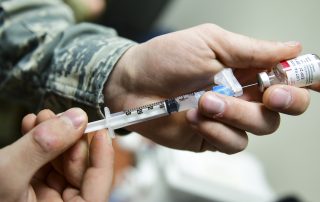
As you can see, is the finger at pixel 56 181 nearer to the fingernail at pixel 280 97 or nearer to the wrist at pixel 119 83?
the wrist at pixel 119 83

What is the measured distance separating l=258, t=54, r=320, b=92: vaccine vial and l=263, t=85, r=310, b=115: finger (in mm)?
15

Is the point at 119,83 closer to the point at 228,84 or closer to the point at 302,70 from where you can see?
the point at 228,84

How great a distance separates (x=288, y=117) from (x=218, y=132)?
1089 mm

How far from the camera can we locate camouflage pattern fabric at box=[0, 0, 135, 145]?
0.77 m

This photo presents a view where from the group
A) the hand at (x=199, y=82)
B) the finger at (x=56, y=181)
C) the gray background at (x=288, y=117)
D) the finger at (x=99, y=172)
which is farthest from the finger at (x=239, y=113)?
the gray background at (x=288, y=117)

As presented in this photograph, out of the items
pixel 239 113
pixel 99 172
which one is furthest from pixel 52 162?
pixel 239 113

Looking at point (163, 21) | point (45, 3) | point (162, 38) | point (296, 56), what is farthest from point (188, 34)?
point (163, 21)

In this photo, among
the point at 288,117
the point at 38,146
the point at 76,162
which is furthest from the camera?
the point at 288,117

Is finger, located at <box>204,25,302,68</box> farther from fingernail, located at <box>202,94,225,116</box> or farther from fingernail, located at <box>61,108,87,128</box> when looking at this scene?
fingernail, located at <box>61,108,87,128</box>

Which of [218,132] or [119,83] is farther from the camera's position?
[119,83]

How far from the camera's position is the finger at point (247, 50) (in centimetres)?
63

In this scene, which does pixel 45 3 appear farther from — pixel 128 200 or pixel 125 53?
pixel 128 200

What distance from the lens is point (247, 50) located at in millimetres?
646

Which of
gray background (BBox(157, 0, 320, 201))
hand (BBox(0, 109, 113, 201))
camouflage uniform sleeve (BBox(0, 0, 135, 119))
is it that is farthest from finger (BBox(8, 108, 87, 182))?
gray background (BBox(157, 0, 320, 201))
